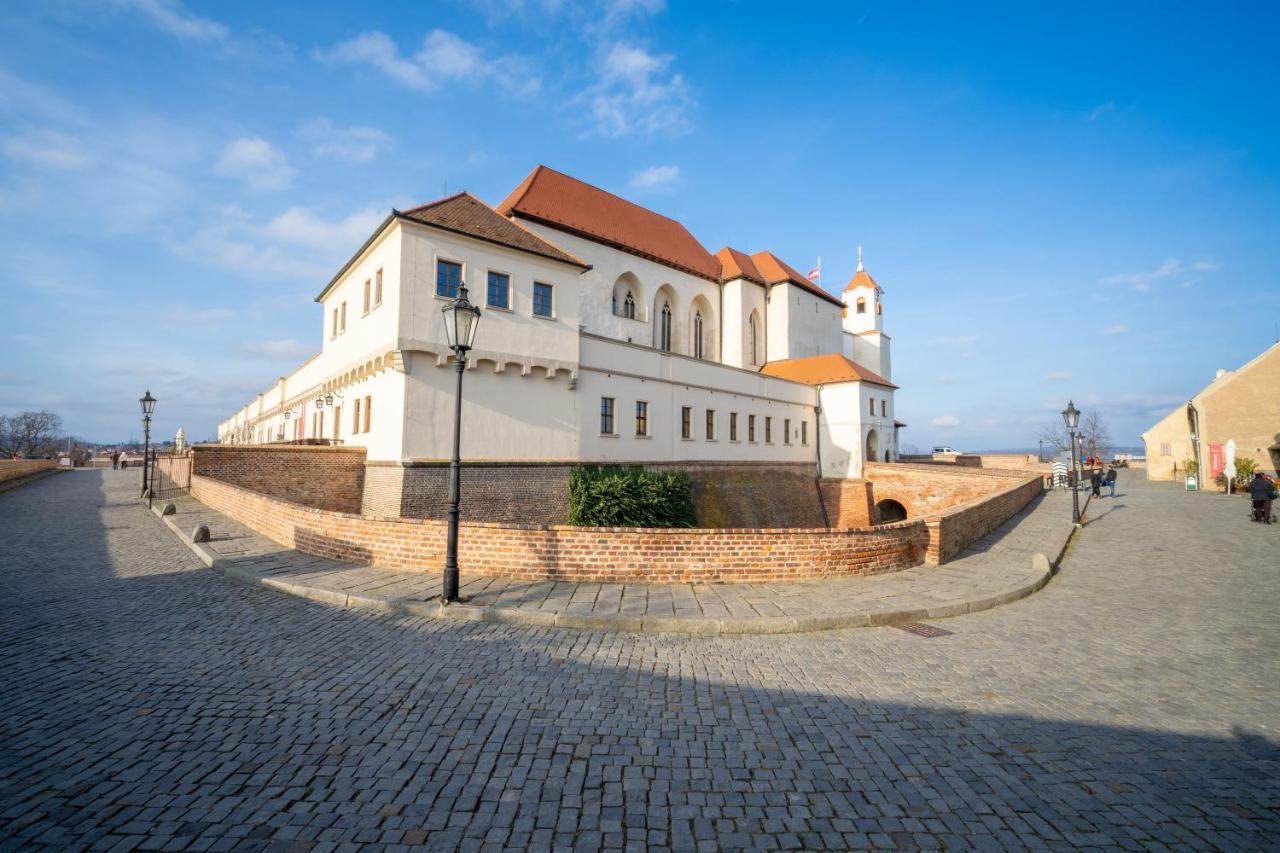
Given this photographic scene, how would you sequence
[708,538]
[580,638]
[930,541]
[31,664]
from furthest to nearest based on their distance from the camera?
[930,541]
[708,538]
[580,638]
[31,664]

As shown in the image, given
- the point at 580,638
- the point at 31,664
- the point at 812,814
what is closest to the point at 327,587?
the point at 31,664

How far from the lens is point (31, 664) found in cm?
512

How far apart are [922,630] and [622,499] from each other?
1291 cm

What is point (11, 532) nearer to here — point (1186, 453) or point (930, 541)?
point (930, 541)

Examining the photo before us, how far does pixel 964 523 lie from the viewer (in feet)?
38.5

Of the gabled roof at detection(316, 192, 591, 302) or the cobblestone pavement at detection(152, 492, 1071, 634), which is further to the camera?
the gabled roof at detection(316, 192, 591, 302)

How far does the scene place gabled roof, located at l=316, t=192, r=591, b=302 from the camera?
16453 millimetres

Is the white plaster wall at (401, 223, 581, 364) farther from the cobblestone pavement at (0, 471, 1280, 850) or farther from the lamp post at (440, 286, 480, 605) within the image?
the cobblestone pavement at (0, 471, 1280, 850)

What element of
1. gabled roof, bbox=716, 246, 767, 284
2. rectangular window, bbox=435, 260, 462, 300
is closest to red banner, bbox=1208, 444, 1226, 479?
gabled roof, bbox=716, 246, 767, 284

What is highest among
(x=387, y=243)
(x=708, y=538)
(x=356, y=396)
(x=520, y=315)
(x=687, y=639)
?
(x=387, y=243)

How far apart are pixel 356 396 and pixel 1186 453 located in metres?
50.1

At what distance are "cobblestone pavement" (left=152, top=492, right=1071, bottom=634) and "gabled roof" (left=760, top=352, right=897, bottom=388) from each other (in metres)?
24.3

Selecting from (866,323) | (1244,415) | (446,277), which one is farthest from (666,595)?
(866,323)

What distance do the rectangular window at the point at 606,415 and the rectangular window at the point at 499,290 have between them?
5.39 metres
